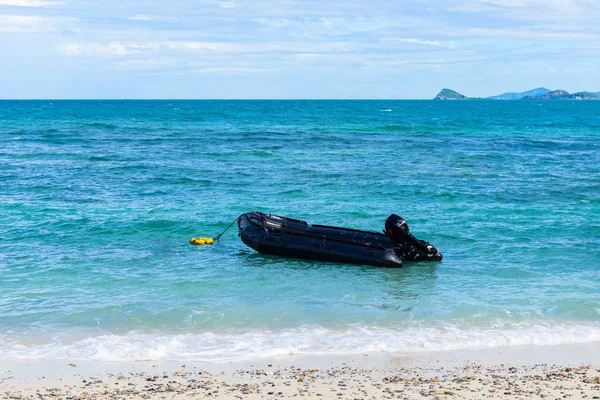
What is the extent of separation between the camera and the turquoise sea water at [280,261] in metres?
13.9

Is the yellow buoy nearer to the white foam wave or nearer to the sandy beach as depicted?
the white foam wave

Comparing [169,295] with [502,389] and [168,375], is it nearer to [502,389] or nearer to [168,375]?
[168,375]

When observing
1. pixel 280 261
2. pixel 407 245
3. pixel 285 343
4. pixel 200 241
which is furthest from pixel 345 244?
pixel 285 343

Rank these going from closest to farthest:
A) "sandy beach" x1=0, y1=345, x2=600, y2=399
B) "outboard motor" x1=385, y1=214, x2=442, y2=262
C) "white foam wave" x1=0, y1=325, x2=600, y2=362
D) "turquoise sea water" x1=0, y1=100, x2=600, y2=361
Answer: "sandy beach" x1=0, y1=345, x2=600, y2=399 → "white foam wave" x1=0, y1=325, x2=600, y2=362 → "turquoise sea water" x1=0, y1=100, x2=600, y2=361 → "outboard motor" x1=385, y1=214, x2=442, y2=262

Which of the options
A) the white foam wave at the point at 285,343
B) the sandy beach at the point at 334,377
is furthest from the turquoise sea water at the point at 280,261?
the sandy beach at the point at 334,377

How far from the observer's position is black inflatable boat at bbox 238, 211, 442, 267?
762 inches

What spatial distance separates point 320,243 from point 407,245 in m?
2.64

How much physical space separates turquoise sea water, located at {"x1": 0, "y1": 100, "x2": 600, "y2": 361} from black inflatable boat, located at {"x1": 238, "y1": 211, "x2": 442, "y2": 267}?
379 millimetres

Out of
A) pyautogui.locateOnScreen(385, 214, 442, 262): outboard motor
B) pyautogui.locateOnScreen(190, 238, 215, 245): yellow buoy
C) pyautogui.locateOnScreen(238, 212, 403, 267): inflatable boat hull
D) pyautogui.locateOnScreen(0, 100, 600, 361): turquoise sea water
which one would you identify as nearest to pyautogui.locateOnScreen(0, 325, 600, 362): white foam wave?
pyautogui.locateOnScreen(0, 100, 600, 361): turquoise sea water

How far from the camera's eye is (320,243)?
64.5 ft

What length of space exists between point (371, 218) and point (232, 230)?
5.28 metres

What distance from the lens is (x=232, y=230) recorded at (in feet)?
77.3

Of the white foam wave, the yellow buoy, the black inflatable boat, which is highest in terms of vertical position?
the black inflatable boat

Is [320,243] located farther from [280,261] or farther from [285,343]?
[285,343]
